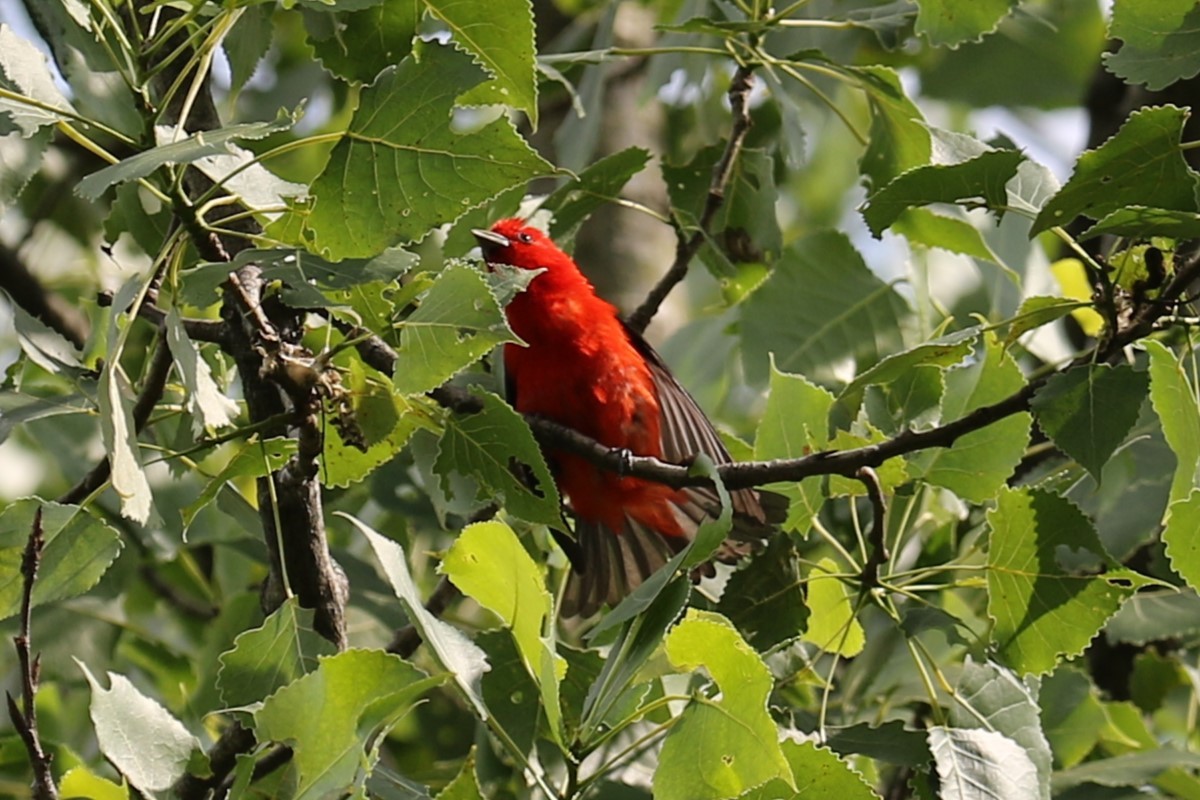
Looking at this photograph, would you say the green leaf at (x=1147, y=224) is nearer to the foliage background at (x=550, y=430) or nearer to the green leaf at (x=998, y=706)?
the foliage background at (x=550, y=430)

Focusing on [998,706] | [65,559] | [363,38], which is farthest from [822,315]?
[65,559]

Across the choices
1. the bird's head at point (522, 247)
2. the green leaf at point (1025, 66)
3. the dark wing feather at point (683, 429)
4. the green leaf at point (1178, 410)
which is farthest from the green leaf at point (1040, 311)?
the green leaf at point (1025, 66)

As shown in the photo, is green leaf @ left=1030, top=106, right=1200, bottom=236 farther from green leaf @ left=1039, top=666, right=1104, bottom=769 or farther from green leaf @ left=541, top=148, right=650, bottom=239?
green leaf @ left=1039, top=666, right=1104, bottom=769

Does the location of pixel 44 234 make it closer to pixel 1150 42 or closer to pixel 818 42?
pixel 818 42

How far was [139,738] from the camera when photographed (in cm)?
227

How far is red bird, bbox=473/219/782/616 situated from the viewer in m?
3.68

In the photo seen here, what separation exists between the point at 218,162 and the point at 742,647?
1.03 meters

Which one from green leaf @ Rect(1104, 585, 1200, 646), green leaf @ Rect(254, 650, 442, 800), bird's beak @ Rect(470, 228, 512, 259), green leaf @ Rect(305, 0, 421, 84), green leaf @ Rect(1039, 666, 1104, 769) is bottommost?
green leaf @ Rect(1039, 666, 1104, 769)

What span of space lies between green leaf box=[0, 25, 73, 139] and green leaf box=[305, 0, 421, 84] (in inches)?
19.7

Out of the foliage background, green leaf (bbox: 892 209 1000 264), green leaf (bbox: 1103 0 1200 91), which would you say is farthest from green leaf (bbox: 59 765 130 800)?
green leaf (bbox: 892 209 1000 264)

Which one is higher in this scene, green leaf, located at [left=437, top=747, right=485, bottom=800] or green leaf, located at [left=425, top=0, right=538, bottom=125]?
green leaf, located at [left=425, top=0, right=538, bottom=125]

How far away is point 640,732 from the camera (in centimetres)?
334

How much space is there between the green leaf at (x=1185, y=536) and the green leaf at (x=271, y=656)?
4.18 feet

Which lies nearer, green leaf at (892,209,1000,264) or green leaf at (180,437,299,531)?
green leaf at (180,437,299,531)
